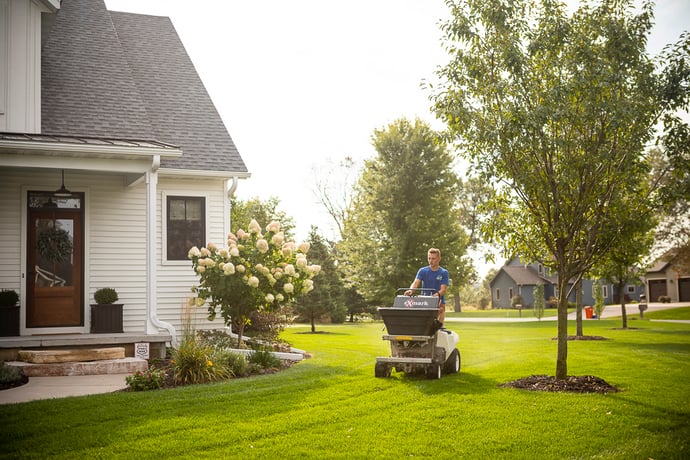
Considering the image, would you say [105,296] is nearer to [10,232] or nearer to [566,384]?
[10,232]

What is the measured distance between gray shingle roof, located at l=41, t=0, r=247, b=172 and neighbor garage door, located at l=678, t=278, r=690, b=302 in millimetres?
44974

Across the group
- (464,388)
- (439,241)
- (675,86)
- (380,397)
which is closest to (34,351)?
(380,397)

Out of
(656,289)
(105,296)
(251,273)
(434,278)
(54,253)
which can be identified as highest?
(54,253)

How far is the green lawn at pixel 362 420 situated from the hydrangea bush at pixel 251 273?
226cm

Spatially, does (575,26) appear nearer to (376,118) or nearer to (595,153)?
(595,153)

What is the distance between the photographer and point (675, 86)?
8703 mm

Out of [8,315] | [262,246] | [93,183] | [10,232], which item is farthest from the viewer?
[93,183]

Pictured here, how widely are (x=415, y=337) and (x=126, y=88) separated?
365 inches

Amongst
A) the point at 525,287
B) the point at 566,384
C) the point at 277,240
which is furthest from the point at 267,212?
the point at 566,384

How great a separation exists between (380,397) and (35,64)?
9.47 m

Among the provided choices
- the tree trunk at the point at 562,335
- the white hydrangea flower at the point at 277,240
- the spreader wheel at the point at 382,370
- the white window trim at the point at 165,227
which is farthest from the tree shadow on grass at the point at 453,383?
the white window trim at the point at 165,227

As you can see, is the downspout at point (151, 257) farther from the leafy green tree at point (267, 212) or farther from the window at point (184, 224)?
the leafy green tree at point (267, 212)

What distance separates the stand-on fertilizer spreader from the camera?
360 inches

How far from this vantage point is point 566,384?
29.7ft
